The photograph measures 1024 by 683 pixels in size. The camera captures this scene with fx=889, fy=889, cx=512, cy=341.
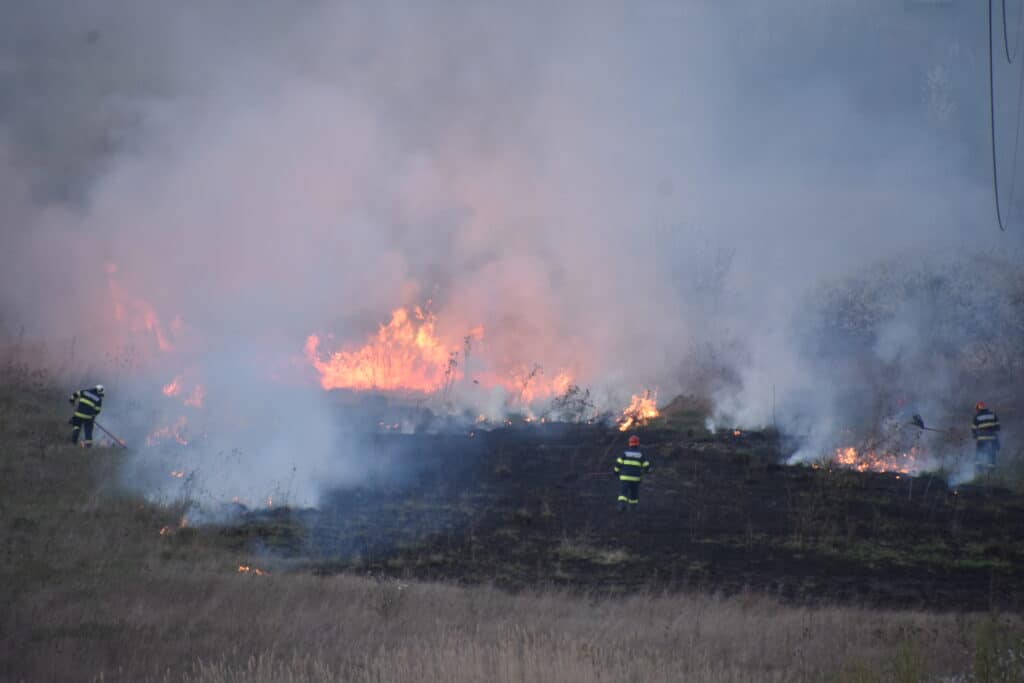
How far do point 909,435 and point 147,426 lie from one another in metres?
23.3

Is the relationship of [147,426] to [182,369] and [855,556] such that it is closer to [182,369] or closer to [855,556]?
[182,369]

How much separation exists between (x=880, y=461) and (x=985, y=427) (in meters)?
3.39

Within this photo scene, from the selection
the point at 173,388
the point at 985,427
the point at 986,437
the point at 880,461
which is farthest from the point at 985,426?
the point at 173,388

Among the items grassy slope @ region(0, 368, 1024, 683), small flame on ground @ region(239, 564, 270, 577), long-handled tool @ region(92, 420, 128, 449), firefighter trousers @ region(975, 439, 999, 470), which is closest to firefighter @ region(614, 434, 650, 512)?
grassy slope @ region(0, 368, 1024, 683)

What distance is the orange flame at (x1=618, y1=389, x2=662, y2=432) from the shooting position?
34.2m

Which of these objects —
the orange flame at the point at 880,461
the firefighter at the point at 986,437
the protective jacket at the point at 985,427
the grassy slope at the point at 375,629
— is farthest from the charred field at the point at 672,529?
the grassy slope at the point at 375,629

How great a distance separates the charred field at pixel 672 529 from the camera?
15945 mm

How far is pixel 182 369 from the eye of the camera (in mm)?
25906

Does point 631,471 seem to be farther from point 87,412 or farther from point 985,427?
point 87,412

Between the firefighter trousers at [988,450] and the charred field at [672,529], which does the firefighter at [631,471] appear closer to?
the charred field at [672,529]

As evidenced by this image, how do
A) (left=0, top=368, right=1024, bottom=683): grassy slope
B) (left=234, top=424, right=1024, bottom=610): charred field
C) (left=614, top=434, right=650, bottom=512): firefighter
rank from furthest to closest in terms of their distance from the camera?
(left=614, top=434, right=650, bottom=512): firefighter
(left=234, top=424, right=1024, bottom=610): charred field
(left=0, top=368, right=1024, bottom=683): grassy slope

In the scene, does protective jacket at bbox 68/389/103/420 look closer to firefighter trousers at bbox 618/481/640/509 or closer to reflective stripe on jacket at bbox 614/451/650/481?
reflective stripe on jacket at bbox 614/451/650/481

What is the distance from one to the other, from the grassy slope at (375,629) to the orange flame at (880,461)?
14.6 metres

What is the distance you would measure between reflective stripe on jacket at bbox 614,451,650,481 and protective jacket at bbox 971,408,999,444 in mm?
10076
